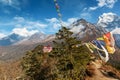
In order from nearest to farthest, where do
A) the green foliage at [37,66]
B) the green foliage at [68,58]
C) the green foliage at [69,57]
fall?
the green foliage at [69,57], the green foliage at [68,58], the green foliage at [37,66]

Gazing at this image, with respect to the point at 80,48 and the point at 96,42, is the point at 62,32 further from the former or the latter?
the point at 96,42

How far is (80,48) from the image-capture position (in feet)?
216

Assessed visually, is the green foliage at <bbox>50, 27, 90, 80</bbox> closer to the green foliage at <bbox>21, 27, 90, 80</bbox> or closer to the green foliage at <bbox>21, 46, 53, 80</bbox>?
the green foliage at <bbox>21, 27, 90, 80</bbox>

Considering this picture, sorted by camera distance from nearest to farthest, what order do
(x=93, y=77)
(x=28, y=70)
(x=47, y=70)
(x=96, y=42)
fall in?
1. (x=96, y=42)
2. (x=93, y=77)
3. (x=47, y=70)
4. (x=28, y=70)

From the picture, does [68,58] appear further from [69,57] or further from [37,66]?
[37,66]

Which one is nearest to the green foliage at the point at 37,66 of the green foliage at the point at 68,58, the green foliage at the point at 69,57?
the green foliage at the point at 68,58

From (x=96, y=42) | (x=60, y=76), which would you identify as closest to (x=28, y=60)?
(x=60, y=76)

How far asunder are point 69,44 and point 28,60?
100ft

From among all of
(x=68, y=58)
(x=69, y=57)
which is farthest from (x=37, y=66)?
(x=69, y=57)

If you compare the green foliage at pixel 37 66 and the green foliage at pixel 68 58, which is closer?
the green foliage at pixel 68 58

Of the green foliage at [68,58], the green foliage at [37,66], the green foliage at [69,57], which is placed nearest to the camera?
the green foliage at [69,57]

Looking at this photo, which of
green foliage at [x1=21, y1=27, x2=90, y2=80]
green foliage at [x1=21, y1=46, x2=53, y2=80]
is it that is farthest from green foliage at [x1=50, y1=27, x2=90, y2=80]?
green foliage at [x1=21, y1=46, x2=53, y2=80]

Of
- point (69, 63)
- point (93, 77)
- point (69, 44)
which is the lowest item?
point (93, 77)

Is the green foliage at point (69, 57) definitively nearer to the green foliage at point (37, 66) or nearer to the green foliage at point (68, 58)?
the green foliage at point (68, 58)
